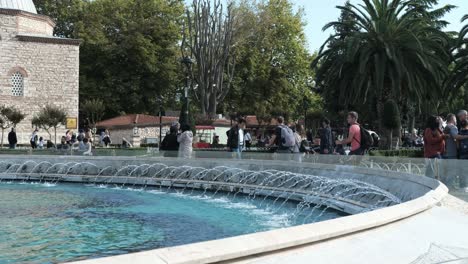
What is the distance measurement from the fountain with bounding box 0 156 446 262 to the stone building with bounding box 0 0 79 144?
22.6 meters

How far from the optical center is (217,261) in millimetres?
3348

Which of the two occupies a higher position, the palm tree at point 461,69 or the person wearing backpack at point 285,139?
the palm tree at point 461,69

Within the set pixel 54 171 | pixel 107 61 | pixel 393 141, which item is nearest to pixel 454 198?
pixel 54 171

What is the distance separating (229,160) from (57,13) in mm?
44050

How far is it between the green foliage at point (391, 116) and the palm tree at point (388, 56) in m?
0.48

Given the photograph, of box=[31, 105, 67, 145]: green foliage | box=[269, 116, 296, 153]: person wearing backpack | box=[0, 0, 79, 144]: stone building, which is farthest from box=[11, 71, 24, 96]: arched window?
box=[269, 116, 296, 153]: person wearing backpack

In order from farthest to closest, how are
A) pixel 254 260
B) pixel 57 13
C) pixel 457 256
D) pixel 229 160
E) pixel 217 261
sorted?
pixel 57 13 < pixel 229 160 < pixel 457 256 < pixel 254 260 < pixel 217 261

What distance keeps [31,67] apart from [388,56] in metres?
26.8

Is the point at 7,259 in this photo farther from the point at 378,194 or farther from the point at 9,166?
the point at 9,166

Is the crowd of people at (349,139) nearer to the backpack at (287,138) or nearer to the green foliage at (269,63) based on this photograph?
the backpack at (287,138)

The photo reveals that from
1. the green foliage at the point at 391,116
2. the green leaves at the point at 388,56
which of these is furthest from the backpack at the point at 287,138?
the green foliage at the point at 391,116

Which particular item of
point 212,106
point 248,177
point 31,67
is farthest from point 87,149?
point 212,106

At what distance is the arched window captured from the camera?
38.8 metres

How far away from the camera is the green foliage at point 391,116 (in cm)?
2370
